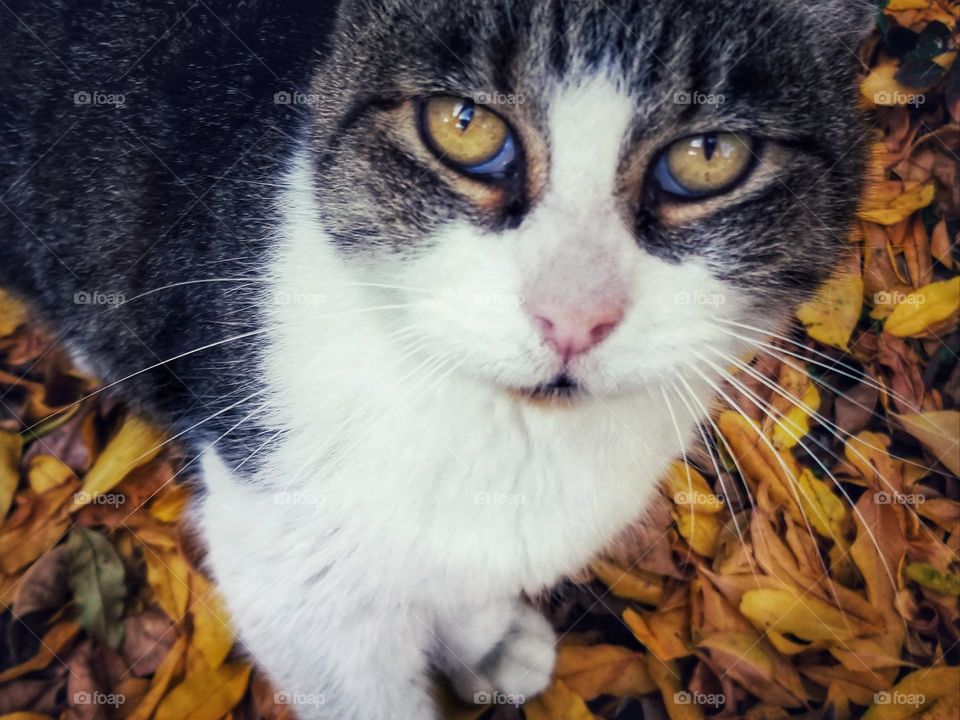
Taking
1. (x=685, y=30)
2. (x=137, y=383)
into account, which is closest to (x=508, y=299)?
(x=685, y=30)

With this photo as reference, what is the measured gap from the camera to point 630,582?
71cm

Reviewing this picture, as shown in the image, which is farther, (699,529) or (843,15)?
(699,529)

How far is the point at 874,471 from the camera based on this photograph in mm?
687

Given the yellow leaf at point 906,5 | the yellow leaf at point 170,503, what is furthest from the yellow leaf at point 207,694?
the yellow leaf at point 906,5
